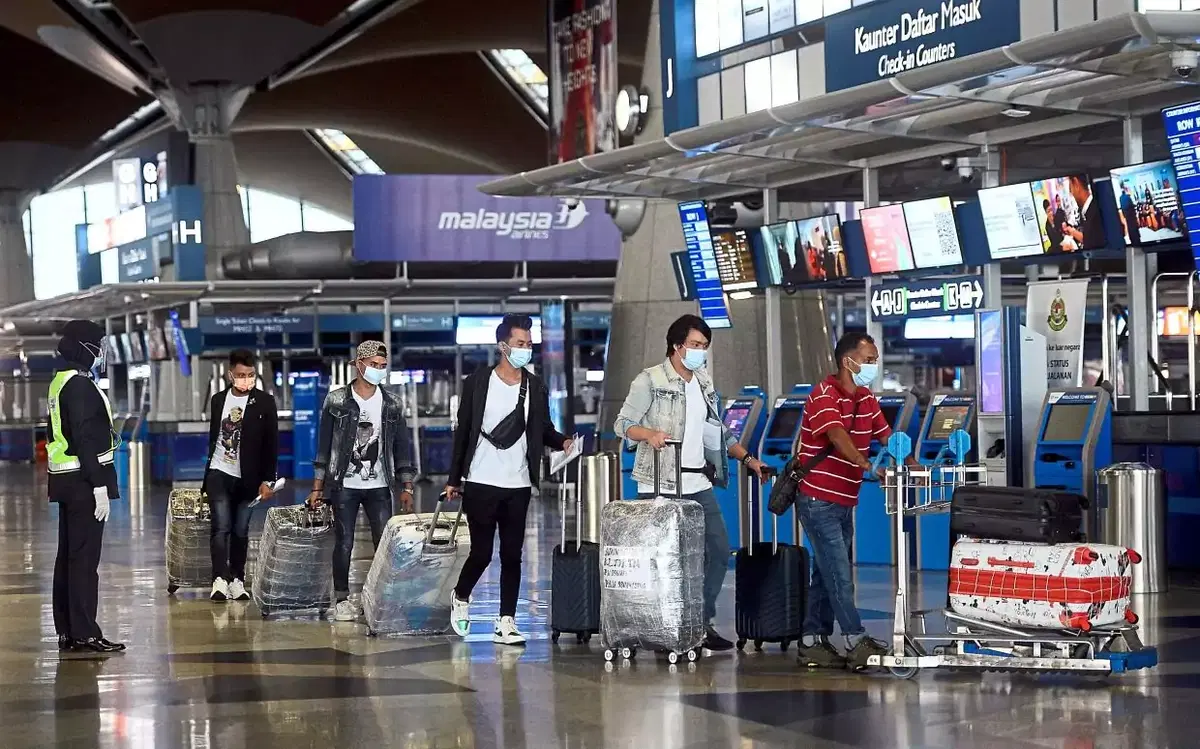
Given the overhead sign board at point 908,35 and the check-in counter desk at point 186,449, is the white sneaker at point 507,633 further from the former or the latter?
the check-in counter desk at point 186,449

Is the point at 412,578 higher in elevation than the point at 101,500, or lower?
lower

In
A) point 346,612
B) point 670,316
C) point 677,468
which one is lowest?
point 346,612

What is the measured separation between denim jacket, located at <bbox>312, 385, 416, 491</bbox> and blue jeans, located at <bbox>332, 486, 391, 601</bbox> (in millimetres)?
89

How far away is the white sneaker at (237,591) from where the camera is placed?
12.7 m

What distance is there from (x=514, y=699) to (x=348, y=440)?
3.46 metres

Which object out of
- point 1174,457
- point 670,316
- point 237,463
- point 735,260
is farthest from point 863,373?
point 670,316

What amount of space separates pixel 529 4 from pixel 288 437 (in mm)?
12849

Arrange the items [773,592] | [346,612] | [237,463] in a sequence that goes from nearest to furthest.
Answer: [773,592], [346,612], [237,463]

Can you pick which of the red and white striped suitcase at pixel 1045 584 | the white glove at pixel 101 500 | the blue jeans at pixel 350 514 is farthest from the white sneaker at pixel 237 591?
the red and white striped suitcase at pixel 1045 584

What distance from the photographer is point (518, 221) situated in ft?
95.1

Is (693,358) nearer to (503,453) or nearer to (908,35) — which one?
(503,453)

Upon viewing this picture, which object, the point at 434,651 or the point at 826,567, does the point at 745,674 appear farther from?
the point at 434,651

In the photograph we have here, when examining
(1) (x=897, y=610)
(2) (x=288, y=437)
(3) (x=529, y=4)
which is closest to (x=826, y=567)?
(1) (x=897, y=610)

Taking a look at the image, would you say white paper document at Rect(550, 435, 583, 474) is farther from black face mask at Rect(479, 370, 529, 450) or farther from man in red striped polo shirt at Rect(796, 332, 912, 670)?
man in red striped polo shirt at Rect(796, 332, 912, 670)
